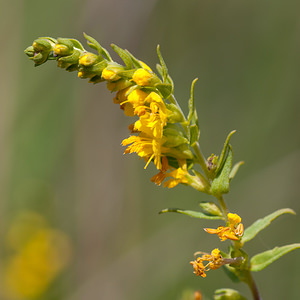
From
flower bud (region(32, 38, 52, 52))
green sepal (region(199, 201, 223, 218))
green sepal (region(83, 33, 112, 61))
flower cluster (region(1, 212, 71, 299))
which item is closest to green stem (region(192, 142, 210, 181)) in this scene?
green sepal (region(199, 201, 223, 218))

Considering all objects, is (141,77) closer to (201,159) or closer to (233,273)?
(201,159)

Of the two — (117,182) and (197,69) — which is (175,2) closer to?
(197,69)

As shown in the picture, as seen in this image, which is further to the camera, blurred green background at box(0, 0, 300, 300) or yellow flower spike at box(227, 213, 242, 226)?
blurred green background at box(0, 0, 300, 300)

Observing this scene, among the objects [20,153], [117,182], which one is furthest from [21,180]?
[117,182]

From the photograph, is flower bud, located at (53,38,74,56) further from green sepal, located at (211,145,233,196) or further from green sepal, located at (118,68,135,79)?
green sepal, located at (211,145,233,196)

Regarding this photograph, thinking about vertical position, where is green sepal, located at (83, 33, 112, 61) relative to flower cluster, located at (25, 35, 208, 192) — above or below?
above
